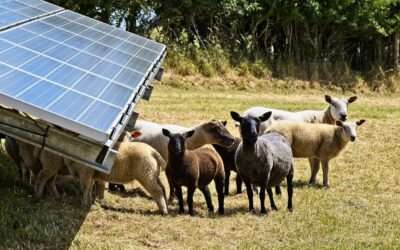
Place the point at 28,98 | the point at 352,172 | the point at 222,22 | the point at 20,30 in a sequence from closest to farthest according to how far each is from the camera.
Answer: the point at 28,98, the point at 20,30, the point at 352,172, the point at 222,22

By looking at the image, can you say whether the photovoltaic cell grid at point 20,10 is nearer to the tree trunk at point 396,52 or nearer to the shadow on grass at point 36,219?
the shadow on grass at point 36,219

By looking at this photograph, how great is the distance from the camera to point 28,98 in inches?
243

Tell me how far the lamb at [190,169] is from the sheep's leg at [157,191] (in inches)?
13.7

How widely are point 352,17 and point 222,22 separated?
18.5ft

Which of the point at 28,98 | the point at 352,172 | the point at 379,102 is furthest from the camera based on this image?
the point at 379,102

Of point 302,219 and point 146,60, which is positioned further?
point 146,60

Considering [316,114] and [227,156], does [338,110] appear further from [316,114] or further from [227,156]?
[227,156]

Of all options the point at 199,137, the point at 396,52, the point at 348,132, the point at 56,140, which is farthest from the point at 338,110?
the point at 396,52

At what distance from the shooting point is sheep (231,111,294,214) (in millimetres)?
10195

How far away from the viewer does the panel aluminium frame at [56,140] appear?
20.9 feet

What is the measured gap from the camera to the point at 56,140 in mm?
6613

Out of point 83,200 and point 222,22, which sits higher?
point 222,22

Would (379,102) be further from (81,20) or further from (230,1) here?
(81,20)

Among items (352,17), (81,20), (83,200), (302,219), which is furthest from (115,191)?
(352,17)
